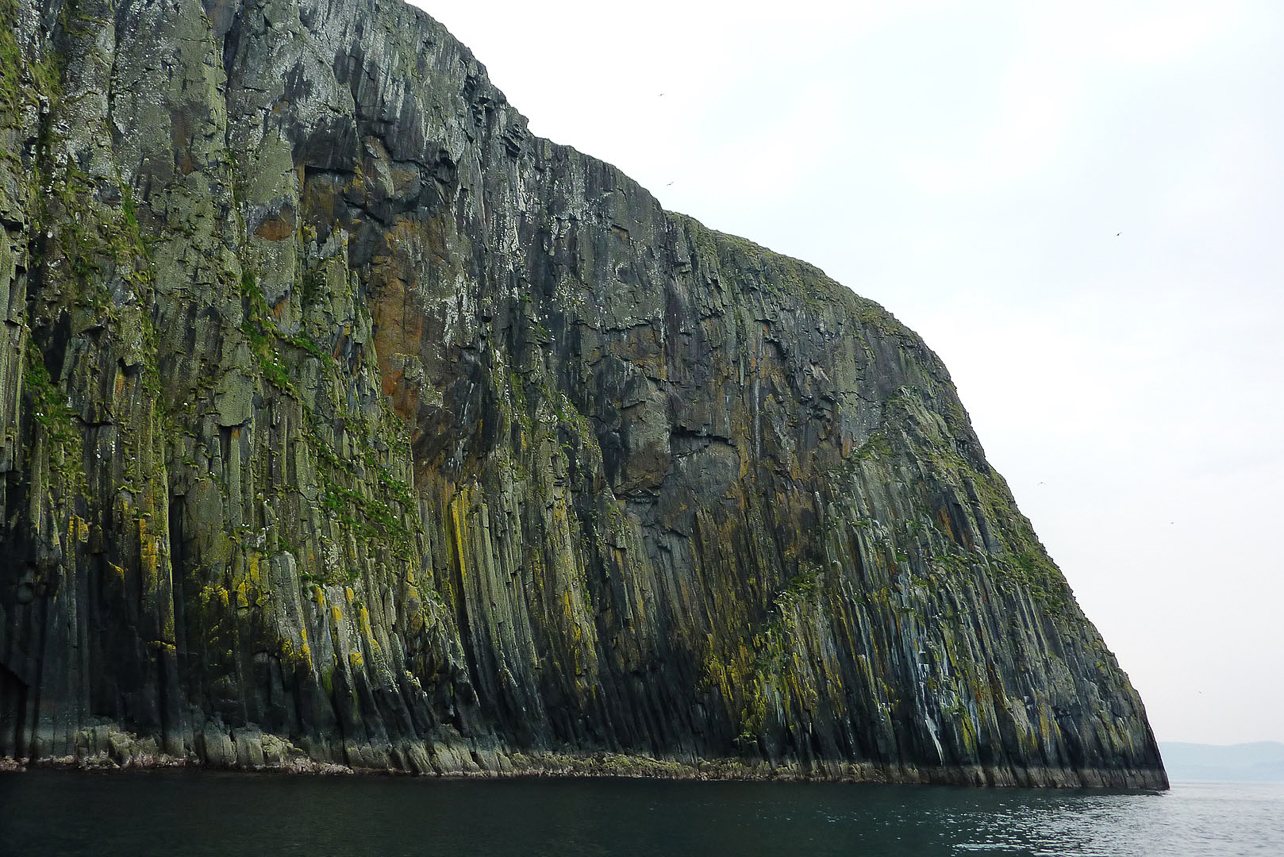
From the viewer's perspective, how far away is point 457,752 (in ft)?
173

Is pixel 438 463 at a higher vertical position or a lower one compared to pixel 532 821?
higher

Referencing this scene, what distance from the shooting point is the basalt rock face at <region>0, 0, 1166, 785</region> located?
136 ft

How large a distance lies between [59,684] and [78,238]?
Result: 20536 millimetres

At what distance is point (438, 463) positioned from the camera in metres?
64.2

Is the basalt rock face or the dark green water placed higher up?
the basalt rock face

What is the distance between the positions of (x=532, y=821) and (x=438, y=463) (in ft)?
107

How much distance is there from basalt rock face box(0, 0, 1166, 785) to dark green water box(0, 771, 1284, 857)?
6.34m

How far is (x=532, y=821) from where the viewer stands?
35.7 meters

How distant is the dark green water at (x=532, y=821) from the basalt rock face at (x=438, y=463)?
6.34m

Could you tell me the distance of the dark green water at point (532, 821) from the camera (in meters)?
25.5

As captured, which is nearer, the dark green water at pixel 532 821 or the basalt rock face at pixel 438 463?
the dark green water at pixel 532 821

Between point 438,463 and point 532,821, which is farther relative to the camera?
point 438,463

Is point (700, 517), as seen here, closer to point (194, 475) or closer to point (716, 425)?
point (716, 425)

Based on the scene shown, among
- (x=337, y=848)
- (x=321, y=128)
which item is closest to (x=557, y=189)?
(x=321, y=128)
